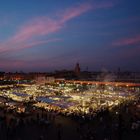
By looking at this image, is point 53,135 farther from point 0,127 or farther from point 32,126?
point 0,127

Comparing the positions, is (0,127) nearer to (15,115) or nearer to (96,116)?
(15,115)

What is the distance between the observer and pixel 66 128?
11.2 metres

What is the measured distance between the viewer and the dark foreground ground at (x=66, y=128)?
981cm

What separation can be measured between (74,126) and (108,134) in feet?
6.42

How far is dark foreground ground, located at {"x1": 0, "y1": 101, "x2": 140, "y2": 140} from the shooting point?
9812 millimetres

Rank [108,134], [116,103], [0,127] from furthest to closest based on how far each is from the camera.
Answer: [116,103] < [0,127] < [108,134]

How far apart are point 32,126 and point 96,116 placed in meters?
3.64

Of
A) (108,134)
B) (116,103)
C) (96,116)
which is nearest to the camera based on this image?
(108,134)

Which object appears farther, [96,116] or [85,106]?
[85,106]

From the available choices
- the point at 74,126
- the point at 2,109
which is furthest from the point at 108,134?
the point at 2,109

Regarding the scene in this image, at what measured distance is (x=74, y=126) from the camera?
1158 centimetres

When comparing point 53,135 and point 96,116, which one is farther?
point 96,116

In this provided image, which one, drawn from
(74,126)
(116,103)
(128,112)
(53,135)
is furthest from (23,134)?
(116,103)

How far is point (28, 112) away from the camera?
546 inches
